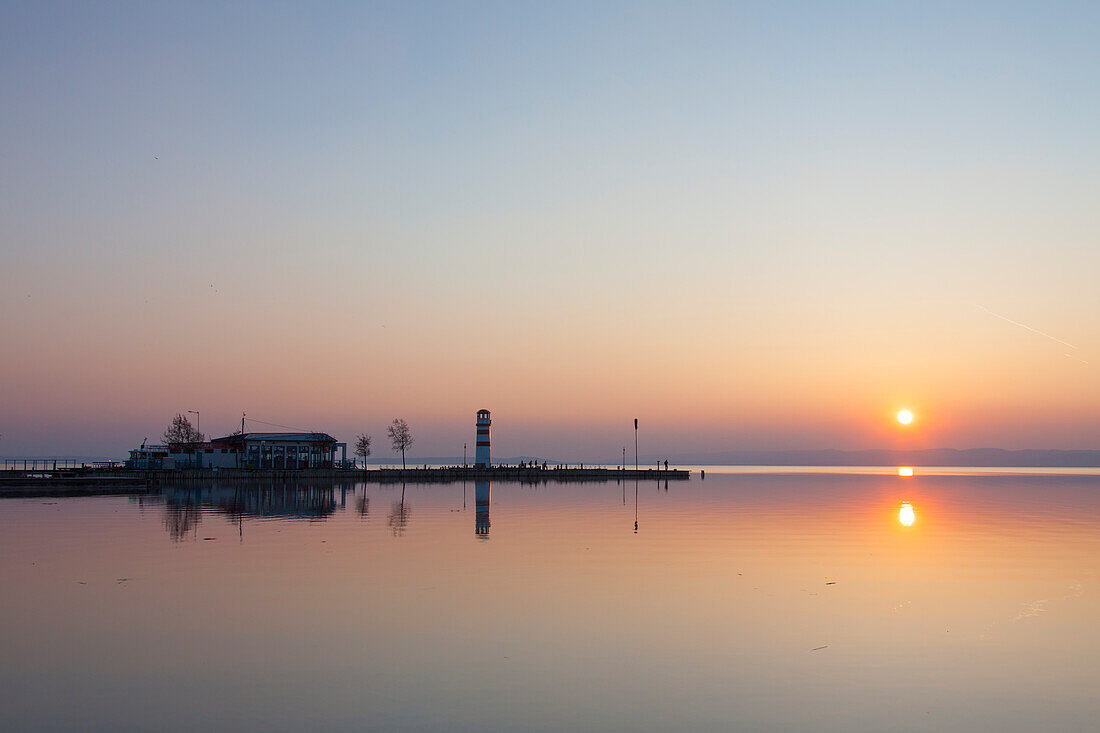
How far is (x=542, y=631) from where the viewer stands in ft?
67.9

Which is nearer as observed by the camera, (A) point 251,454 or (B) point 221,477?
(B) point 221,477

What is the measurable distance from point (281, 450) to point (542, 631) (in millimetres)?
100986

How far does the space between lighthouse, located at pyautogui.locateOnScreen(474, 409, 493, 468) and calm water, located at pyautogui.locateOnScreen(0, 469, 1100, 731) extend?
85.8 m

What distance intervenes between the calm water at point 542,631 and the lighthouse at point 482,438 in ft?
282

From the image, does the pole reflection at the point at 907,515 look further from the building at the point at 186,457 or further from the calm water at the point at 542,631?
the building at the point at 186,457

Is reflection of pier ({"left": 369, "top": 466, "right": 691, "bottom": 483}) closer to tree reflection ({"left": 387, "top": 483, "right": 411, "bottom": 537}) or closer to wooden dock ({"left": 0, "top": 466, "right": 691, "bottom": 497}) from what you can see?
wooden dock ({"left": 0, "top": 466, "right": 691, "bottom": 497})

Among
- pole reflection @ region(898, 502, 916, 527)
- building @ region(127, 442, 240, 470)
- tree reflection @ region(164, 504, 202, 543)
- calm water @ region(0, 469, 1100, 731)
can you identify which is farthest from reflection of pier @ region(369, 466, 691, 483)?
calm water @ region(0, 469, 1100, 731)

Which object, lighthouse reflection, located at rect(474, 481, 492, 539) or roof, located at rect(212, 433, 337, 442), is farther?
roof, located at rect(212, 433, 337, 442)

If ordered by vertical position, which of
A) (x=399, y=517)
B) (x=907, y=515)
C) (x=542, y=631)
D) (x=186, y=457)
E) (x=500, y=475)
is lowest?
(x=907, y=515)

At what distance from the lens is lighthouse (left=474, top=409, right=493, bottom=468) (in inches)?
5079

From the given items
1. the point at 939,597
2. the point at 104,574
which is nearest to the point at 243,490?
the point at 104,574

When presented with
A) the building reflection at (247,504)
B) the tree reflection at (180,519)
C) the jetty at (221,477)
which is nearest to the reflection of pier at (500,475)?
the jetty at (221,477)

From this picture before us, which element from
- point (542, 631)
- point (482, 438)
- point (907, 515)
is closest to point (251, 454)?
point (482, 438)

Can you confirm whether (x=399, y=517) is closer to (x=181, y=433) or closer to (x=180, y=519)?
(x=180, y=519)
